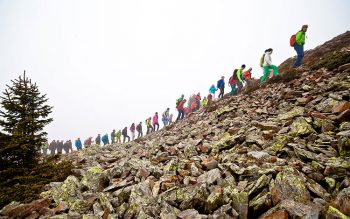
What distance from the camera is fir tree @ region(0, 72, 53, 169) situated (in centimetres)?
1027

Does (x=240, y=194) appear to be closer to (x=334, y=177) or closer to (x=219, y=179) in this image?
(x=219, y=179)

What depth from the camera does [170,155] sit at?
37.8 feet

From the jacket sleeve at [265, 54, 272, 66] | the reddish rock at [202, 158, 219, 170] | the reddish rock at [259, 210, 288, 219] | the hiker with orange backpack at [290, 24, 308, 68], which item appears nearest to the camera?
the reddish rock at [259, 210, 288, 219]

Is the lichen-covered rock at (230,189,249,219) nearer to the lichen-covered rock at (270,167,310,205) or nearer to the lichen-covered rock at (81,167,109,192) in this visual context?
the lichen-covered rock at (270,167,310,205)

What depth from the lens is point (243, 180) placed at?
7.16 m

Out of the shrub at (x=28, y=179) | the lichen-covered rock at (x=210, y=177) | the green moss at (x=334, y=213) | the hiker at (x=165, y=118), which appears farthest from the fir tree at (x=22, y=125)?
the hiker at (x=165, y=118)

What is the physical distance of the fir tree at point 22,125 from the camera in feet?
33.7

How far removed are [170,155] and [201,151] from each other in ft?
5.28

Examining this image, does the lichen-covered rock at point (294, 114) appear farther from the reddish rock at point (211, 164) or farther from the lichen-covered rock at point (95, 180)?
the lichen-covered rock at point (95, 180)

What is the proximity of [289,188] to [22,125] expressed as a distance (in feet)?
36.7

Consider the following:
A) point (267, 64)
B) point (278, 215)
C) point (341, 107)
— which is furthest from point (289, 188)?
point (267, 64)

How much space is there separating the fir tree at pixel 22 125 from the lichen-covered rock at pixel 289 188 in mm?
10075

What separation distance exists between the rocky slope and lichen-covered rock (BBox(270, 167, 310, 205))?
0.02 metres

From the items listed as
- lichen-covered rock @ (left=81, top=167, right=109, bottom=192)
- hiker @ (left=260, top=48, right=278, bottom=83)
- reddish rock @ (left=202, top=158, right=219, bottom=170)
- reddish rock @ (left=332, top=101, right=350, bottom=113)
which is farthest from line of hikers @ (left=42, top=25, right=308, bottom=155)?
reddish rock @ (left=332, top=101, right=350, bottom=113)
